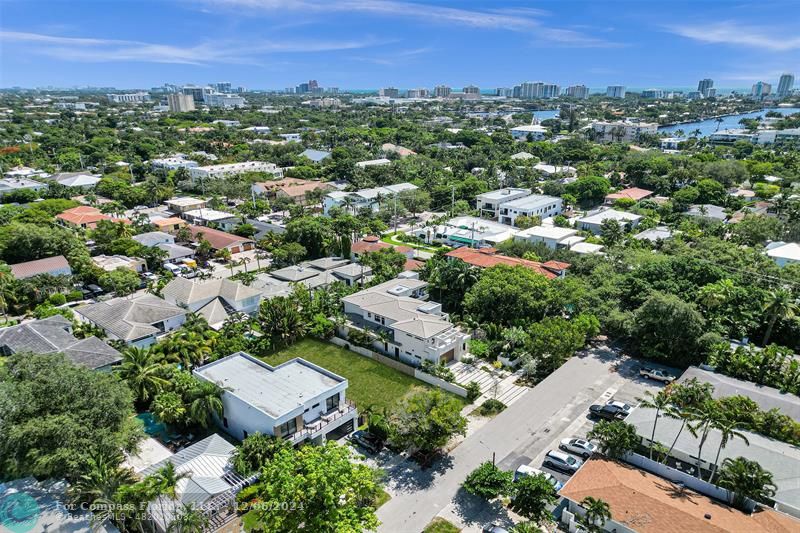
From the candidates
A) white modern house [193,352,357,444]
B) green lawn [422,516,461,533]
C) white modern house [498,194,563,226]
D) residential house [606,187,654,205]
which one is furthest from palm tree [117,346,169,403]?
residential house [606,187,654,205]

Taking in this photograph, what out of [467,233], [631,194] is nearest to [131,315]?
[467,233]

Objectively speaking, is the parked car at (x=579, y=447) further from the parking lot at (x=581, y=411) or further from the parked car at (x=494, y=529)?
the parked car at (x=494, y=529)

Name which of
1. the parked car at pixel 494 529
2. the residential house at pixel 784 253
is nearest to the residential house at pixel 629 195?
the residential house at pixel 784 253

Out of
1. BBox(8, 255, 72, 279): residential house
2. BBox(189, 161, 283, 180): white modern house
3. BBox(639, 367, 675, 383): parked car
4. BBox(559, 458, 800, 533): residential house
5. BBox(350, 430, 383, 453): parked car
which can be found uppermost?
BBox(189, 161, 283, 180): white modern house

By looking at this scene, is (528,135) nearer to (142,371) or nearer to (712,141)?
(712,141)

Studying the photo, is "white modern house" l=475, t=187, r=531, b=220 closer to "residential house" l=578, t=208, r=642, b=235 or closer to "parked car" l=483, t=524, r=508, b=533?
"residential house" l=578, t=208, r=642, b=235
